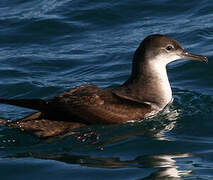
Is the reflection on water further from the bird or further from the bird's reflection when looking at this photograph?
the bird

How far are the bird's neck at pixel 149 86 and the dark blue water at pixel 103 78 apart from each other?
24cm

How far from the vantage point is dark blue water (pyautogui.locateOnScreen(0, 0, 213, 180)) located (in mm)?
6730

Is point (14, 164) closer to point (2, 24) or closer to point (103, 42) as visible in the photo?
point (103, 42)

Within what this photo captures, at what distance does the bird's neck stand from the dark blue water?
24 centimetres

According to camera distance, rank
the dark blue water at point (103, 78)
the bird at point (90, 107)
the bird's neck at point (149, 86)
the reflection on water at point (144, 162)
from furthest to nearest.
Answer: the bird's neck at point (149, 86), the bird at point (90, 107), the dark blue water at point (103, 78), the reflection on water at point (144, 162)

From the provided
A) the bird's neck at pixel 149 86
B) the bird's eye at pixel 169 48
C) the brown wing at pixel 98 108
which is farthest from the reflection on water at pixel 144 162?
the bird's eye at pixel 169 48

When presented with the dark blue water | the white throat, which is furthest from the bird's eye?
the dark blue water

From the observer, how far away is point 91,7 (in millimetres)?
13508

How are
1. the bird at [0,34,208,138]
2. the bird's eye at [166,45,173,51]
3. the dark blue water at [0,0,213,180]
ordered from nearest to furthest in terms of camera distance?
the dark blue water at [0,0,213,180] < the bird at [0,34,208,138] < the bird's eye at [166,45,173,51]

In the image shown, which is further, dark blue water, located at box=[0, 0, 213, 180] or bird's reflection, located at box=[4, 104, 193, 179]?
dark blue water, located at box=[0, 0, 213, 180]

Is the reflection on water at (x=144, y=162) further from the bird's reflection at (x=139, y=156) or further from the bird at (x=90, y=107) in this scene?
the bird at (x=90, y=107)

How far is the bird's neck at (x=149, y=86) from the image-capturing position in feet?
26.3

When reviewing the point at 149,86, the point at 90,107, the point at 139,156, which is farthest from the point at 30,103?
the point at 149,86

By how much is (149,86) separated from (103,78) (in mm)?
2348
